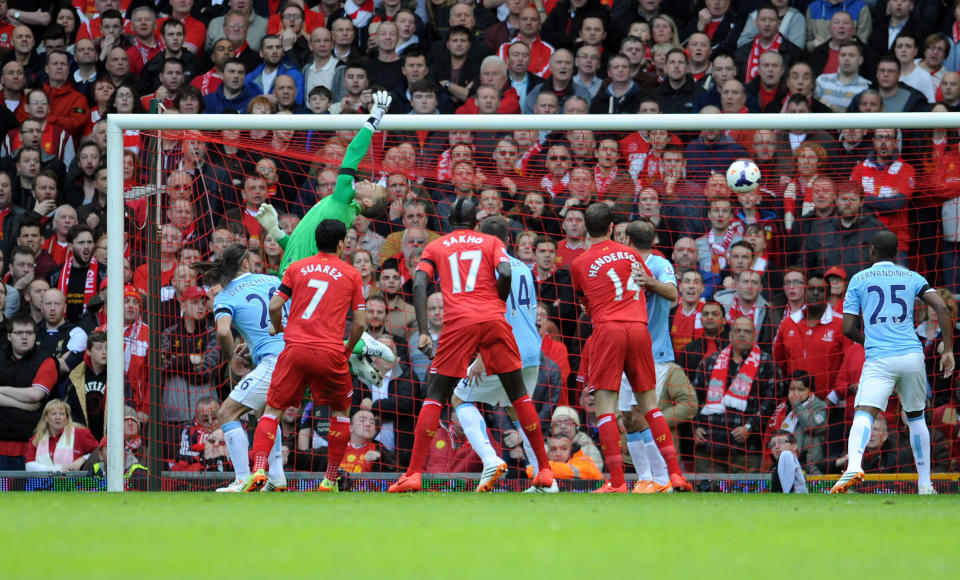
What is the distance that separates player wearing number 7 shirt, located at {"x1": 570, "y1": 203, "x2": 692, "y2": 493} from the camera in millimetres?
9164

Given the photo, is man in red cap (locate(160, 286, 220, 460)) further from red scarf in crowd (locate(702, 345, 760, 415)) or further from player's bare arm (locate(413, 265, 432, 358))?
red scarf in crowd (locate(702, 345, 760, 415))

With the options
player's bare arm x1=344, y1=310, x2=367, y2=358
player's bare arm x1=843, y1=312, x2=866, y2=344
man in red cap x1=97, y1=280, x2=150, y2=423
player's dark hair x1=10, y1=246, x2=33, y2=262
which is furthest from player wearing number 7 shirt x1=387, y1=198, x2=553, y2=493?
player's dark hair x1=10, y1=246, x2=33, y2=262

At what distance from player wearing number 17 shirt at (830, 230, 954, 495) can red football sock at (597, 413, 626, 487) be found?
176 centimetres

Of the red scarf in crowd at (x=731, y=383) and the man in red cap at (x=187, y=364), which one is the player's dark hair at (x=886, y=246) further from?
the man in red cap at (x=187, y=364)

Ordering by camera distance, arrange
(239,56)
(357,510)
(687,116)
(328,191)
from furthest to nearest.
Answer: (239,56) < (328,191) < (687,116) < (357,510)

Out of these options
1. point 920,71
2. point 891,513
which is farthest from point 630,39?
point 891,513

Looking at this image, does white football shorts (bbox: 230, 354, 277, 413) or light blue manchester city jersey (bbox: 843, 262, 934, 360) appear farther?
light blue manchester city jersey (bbox: 843, 262, 934, 360)

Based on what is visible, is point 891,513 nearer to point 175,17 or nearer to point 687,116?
point 687,116

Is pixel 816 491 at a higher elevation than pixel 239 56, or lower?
lower

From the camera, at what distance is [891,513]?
697 centimetres

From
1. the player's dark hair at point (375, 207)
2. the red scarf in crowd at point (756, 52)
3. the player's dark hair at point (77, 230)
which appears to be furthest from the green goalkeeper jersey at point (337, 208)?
the red scarf in crowd at point (756, 52)

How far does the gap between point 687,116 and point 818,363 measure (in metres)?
2.60

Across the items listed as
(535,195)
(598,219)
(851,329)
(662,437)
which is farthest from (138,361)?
(851,329)

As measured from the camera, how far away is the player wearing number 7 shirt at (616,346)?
9.16 m
